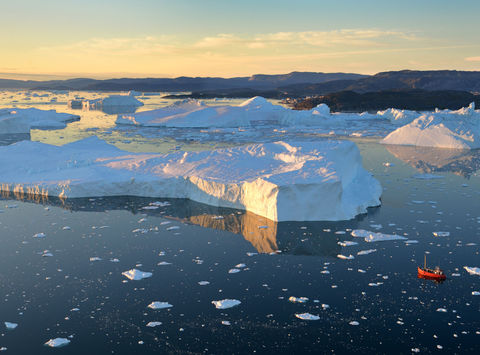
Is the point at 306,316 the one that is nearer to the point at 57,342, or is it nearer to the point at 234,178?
the point at 57,342

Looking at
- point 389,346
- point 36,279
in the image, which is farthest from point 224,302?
point 36,279

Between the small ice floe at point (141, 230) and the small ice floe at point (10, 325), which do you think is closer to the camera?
the small ice floe at point (10, 325)

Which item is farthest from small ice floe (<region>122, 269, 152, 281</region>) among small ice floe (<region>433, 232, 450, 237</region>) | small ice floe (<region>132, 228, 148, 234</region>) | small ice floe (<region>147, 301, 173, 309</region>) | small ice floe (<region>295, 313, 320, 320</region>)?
small ice floe (<region>433, 232, 450, 237</region>)

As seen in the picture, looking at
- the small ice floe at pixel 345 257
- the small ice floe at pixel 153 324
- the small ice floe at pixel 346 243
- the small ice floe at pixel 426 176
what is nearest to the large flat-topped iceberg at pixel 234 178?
the small ice floe at pixel 346 243

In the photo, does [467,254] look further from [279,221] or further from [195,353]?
[195,353]

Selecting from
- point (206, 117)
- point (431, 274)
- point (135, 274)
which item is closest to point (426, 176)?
point (431, 274)

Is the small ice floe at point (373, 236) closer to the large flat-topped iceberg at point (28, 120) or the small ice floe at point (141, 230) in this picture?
the small ice floe at point (141, 230)
